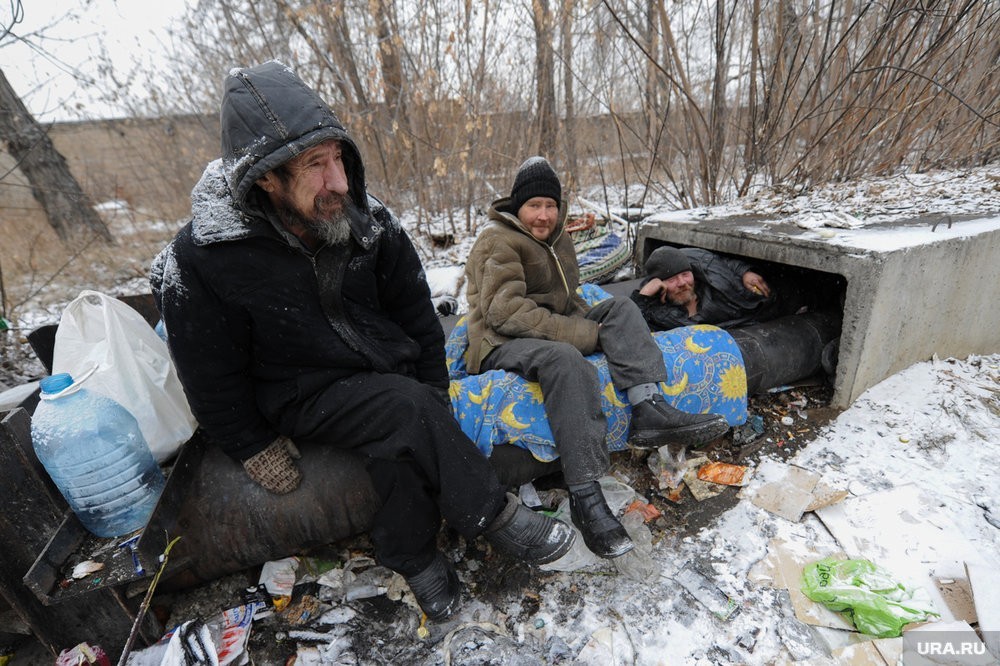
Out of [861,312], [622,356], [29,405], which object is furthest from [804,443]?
[29,405]

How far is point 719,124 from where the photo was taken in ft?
13.8

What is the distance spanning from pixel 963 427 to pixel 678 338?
5.04ft

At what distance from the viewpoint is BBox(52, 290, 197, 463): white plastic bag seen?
1.83 metres

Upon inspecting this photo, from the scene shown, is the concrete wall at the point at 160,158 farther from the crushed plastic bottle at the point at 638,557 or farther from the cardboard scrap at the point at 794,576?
the cardboard scrap at the point at 794,576

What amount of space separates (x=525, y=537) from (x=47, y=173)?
775cm

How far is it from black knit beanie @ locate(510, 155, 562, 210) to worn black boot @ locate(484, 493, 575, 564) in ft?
5.44

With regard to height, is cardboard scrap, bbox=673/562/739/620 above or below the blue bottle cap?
below

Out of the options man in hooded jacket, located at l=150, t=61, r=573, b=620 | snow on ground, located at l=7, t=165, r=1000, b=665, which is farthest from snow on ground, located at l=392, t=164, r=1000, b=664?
man in hooded jacket, located at l=150, t=61, r=573, b=620

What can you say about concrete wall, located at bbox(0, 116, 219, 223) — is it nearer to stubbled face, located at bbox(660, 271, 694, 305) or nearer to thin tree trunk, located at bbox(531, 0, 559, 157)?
thin tree trunk, located at bbox(531, 0, 559, 157)

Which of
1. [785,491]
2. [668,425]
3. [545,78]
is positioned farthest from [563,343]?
[545,78]

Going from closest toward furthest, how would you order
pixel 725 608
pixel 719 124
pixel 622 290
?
pixel 725 608, pixel 622 290, pixel 719 124

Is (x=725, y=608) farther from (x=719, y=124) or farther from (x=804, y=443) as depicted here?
(x=719, y=124)

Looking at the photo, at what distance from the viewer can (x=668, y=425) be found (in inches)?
84.5

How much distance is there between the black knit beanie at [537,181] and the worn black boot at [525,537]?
166 centimetres
